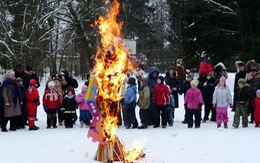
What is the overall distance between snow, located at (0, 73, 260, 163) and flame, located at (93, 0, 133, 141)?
93 centimetres

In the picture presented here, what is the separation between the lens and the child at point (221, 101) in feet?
41.2

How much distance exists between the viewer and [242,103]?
12656 mm

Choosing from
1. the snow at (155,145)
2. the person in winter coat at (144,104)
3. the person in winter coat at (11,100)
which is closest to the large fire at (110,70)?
the snow at (155,145)

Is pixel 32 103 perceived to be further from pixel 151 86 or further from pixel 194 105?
pixel 194 105

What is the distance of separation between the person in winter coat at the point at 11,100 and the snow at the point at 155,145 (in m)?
0.46

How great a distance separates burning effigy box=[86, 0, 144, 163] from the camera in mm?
7996

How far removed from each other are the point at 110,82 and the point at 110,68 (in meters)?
0.27

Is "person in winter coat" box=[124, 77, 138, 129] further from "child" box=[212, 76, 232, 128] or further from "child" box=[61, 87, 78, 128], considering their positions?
"child" box=[212, 76, 232, 128]

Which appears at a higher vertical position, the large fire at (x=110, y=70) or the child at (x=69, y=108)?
the large fire at (x=110, y=70)

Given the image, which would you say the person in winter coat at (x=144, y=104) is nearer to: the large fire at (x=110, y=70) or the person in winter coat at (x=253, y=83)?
the person in winter coat at (x=253, y=83)

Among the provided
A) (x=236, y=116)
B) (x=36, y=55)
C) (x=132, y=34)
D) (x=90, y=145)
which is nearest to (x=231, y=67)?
(x=132, y=34)

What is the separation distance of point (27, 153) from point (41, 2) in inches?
820

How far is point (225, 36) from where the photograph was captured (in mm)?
28281

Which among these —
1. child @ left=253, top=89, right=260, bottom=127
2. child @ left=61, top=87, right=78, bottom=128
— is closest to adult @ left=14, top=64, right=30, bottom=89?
child @ left=61, top=87, right=78, bottom=128
